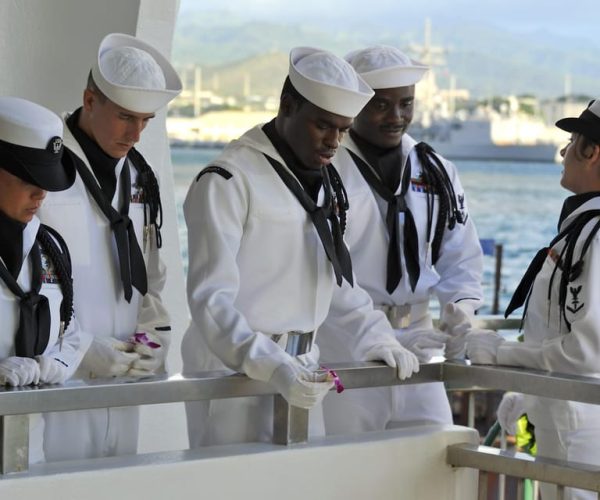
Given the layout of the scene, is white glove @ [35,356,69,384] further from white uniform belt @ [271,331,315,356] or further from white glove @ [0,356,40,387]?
white uniform belt @ [271,331,315,356]

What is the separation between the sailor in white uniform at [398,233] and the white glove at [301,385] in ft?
2.94

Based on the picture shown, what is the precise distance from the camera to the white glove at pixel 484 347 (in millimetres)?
3410

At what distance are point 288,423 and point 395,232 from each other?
1134 millimetres

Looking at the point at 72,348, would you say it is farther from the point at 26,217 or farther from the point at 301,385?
the point at 301,385

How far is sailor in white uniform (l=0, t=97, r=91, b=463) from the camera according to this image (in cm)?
301

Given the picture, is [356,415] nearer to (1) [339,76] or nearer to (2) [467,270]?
(2) [467,270]

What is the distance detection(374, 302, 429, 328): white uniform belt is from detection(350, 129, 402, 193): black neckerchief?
1.16 feet

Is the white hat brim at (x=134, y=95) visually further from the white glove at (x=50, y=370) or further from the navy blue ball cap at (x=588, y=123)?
the navy blue ball cap at (x=588, y=123)

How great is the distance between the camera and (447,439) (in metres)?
3.40

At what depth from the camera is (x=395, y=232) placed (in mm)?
4117

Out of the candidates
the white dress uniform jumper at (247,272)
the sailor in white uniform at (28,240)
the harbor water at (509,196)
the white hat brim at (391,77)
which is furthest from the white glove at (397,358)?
the harbor water at (509,196)

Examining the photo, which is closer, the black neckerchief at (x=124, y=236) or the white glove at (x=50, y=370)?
the white glove at (x=50, y=370)

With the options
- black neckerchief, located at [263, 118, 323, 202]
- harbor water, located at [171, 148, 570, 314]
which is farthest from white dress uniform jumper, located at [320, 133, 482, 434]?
harbor water, located at [171, 148, 570, 314]

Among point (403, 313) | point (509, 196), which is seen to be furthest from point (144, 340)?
point (509, 196)
